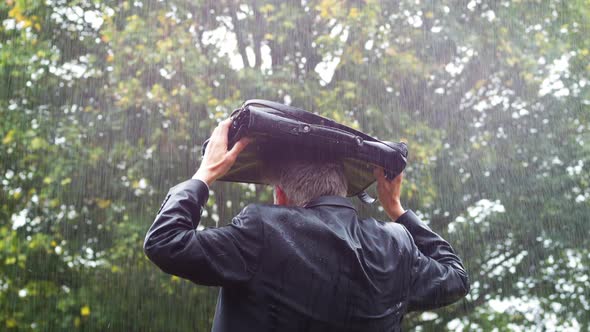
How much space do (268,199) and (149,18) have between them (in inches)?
115

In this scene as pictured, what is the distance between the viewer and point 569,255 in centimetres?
861

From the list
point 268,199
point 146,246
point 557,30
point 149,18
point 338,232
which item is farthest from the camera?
point 557,30

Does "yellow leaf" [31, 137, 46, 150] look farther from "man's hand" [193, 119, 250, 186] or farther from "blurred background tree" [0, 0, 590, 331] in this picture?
"man's hand" [193, 119, 250, 186]

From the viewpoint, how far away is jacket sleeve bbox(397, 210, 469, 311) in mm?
2090

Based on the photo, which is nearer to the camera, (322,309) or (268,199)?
(322,309)

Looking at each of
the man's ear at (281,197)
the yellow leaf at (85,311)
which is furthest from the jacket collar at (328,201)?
the yellow leaf at (85,311)

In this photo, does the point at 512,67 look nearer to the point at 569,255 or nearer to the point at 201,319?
the point at 569,255

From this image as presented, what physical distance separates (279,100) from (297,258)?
622 cm

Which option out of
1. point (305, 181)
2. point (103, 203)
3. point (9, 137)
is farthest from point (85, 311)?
point (305, 181)

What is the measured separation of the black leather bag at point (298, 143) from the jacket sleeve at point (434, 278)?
1.01ft

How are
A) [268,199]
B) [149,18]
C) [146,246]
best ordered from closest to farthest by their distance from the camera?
[146,246], [268,199], [149,18]

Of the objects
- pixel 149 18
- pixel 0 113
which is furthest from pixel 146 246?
pixel 0 113

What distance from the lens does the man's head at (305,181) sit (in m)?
2.07

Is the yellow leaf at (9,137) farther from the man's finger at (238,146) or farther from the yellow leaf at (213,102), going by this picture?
the man's finger at (238,146)
